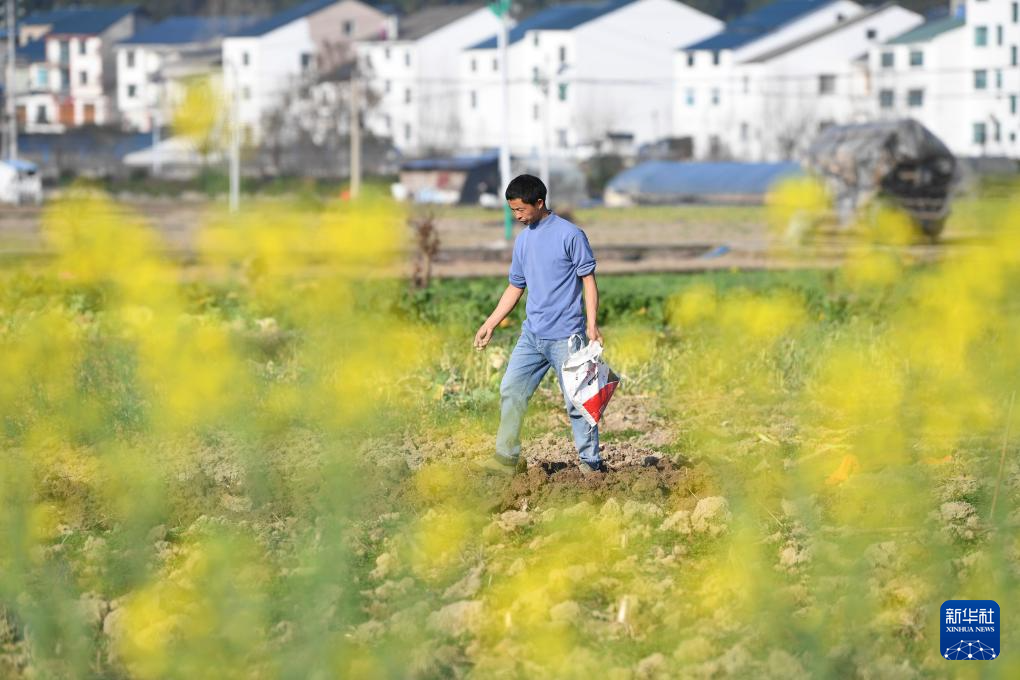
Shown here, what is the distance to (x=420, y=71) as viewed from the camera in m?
90.7

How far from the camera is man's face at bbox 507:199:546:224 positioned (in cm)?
800

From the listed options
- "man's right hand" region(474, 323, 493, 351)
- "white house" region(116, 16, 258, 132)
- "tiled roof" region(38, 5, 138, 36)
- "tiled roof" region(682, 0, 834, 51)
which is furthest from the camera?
"tiled roof" region(38, 5, 138, 36)

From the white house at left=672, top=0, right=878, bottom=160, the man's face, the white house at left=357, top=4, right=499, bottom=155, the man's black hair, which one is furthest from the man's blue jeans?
the white house at left=357, top=4, right=499, bottom=155

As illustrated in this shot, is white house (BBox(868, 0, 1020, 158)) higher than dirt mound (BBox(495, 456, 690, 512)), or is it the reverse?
white house (BBox(868, 0, 1020, 158))

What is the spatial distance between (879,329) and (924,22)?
67.3 meters

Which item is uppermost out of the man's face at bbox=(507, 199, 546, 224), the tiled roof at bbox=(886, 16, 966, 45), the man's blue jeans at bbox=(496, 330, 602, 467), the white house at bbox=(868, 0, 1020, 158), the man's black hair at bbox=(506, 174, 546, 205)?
the tiled roof at bbox=(886, 16, 966, 45)

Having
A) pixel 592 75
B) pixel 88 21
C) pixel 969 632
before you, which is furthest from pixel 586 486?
pixel 88 21

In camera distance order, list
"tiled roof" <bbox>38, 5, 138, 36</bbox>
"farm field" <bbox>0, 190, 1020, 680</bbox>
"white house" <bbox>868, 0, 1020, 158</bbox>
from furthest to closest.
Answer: "tiled roof" <bbox>38, 5, 138, 36</bbox>, "white house" <bbox>868, 0, 1020, 158</bbox>, "farm field" <bbox>0, 190, 1020, 680</bbox>

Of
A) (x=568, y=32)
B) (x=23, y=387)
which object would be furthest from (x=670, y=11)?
(x=23, y=387)

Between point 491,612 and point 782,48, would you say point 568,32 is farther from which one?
point 491,612

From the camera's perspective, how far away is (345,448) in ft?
30.6

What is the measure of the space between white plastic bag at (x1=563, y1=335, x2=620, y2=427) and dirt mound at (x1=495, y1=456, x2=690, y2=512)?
0.31m

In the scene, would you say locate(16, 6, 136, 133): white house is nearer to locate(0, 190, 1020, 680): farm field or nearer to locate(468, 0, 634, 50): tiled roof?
locate(468, 0, 634, 50): tiled roof

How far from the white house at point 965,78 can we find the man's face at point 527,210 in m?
63.1
